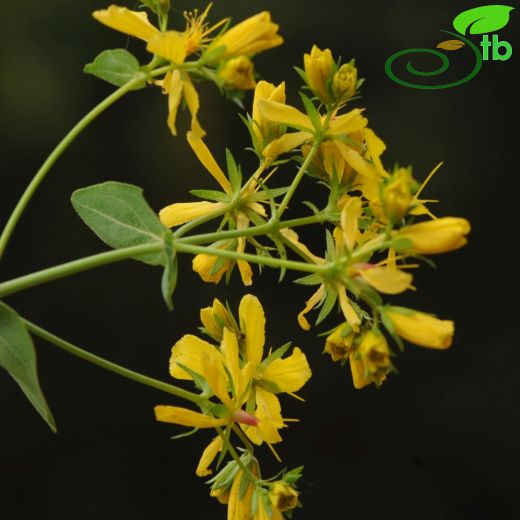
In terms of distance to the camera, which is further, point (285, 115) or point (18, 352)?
point (285, 115)

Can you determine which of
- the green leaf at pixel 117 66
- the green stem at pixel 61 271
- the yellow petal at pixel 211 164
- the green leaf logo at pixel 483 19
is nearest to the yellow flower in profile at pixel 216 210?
the yellow petal at pixel 211 164

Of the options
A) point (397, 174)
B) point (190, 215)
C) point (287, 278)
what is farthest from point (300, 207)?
point (397, 174)

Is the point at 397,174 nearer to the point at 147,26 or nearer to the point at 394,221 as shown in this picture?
the point at 394,221

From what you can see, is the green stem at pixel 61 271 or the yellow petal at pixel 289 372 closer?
the green stem at pixel 61 271

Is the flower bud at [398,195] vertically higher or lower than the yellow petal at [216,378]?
higher

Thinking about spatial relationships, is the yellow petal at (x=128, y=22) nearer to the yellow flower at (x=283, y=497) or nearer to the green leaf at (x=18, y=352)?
the green leaf at (x=18, y=352)

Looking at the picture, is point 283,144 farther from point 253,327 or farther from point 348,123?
point 253,327

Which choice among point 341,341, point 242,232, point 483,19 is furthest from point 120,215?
point 483,19
